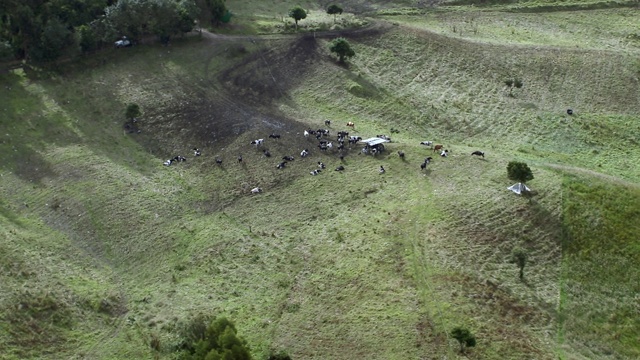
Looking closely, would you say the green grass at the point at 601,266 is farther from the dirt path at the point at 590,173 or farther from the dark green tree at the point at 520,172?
the dark green tree at the point at 520,172

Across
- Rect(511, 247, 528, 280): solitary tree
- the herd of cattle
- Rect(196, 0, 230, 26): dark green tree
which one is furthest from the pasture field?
Rect(196, 0, 230, 26): dark green tree

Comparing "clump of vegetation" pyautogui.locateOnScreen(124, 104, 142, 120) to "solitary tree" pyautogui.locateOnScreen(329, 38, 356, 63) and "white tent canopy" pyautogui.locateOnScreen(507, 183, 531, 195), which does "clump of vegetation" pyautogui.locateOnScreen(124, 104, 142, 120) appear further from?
"white tent canopy" pyautogui.locateOnScreen(507, 183, 531, 195)

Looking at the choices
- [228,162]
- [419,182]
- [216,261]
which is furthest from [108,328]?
[419,182]

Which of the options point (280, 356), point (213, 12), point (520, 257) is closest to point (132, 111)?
point (213, 12)

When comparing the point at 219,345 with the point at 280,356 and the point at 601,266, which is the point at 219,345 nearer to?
the point at 280,356

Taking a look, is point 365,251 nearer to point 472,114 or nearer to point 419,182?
point 419,182
